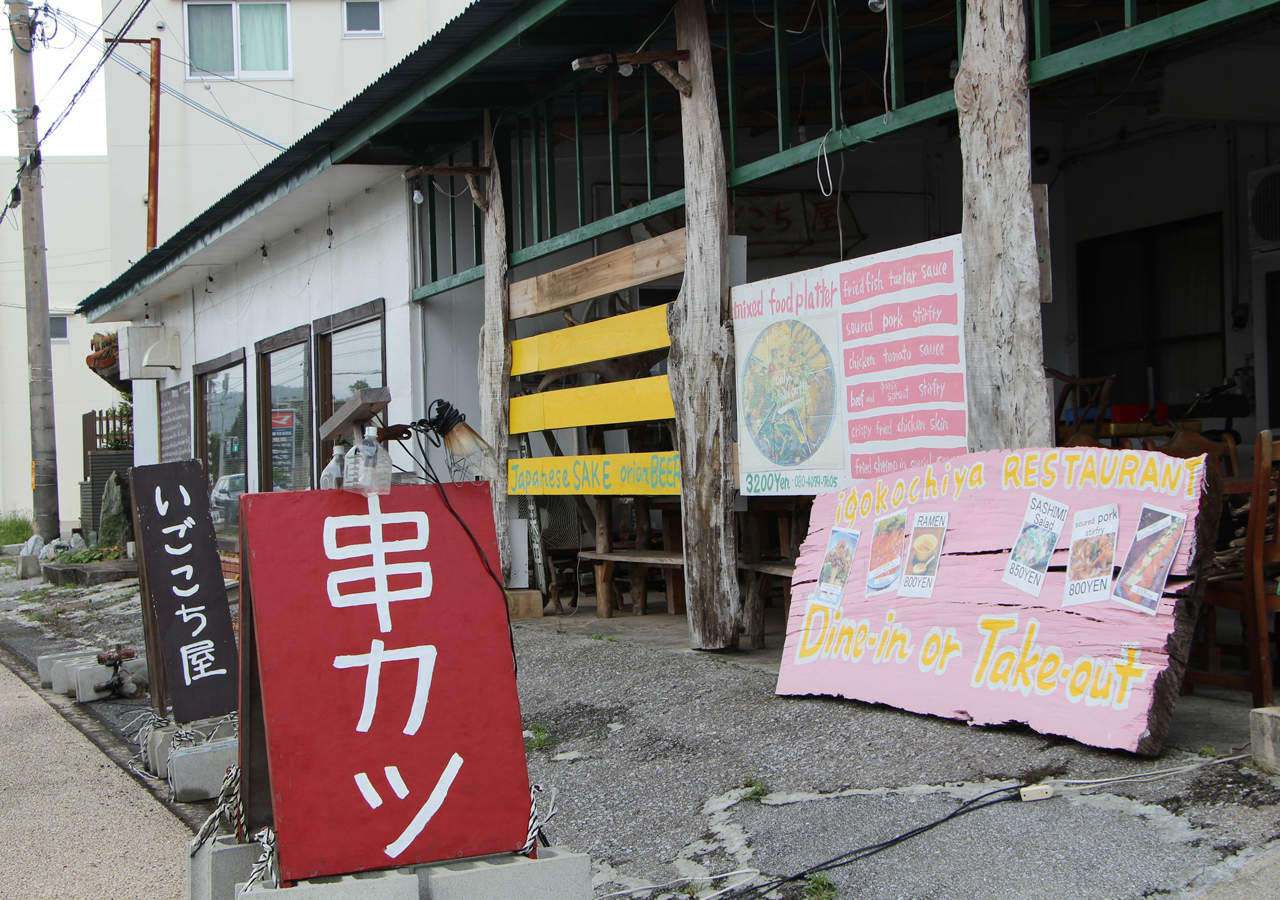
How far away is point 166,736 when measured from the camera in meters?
5.90

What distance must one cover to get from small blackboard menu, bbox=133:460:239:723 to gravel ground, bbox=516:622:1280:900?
5.21 feet

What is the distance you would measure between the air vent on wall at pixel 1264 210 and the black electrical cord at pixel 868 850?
299 inches

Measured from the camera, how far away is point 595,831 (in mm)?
4465

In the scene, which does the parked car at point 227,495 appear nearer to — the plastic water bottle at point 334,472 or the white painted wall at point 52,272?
the plastic water bottle at point 334,472

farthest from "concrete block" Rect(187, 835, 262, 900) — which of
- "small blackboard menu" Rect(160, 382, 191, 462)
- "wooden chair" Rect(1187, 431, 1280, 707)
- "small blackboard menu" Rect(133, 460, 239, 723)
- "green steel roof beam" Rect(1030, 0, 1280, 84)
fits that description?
"small blackboard menu" Rect(160, 382, 191, 462)

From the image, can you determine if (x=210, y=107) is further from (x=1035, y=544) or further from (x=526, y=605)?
(x=1035, y=544)

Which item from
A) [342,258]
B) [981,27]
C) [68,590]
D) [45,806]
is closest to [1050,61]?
[981,27]

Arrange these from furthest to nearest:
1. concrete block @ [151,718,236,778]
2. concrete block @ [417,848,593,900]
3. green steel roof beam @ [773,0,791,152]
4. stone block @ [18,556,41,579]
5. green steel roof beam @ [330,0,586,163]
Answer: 1. stone block @ [18,556,41,579]
2. green steel roof beam @ [330,0,586,163]
3. green steel roof beam @ [773,0,791,152]
4. concrete block @ [151,718,236,778]
5. concrete block @ [417,848,593,900]

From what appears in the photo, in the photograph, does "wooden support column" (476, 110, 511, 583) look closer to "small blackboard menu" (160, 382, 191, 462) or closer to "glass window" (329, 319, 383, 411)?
"glass window" (329, 319, 383, 411)

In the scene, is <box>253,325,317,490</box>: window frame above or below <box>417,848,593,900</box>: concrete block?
above

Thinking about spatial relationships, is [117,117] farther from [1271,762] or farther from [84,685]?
[1271,762]

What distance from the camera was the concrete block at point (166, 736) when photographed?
5.77 meters

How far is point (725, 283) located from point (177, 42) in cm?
1900

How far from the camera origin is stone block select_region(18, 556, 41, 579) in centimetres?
1809
